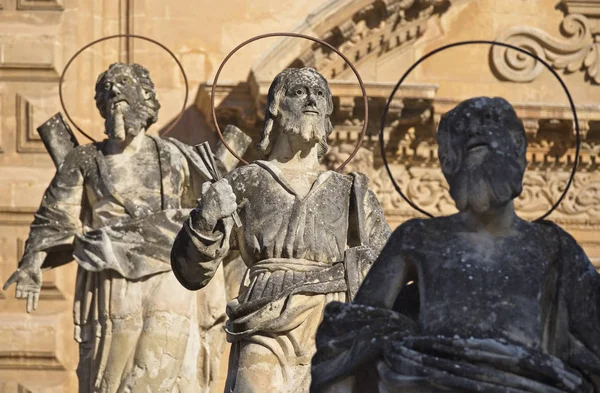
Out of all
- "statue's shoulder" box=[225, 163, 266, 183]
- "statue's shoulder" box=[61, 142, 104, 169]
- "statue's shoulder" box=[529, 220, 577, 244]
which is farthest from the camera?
Result: "statue's shoulder" box=[61, 142, 104, 169]

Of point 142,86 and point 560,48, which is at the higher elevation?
point 560,48

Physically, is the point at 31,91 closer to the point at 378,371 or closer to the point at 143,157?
the point at 143,157

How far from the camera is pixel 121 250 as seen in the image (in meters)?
19.6

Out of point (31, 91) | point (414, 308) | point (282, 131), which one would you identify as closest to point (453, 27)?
point (31, 91)

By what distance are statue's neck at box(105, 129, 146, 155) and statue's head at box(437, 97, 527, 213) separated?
8.05 m

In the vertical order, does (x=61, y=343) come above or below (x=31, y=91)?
below

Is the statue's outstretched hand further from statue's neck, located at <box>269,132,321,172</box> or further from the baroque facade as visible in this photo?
the baroque facade

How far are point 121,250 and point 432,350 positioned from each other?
793 cm

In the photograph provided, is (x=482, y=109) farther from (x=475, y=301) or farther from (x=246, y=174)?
(x=246, y=174)

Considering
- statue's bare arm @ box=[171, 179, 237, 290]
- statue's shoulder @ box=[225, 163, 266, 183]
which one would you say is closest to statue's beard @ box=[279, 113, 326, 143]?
statue's shoulder @ box=[225, 163, 266, 183]

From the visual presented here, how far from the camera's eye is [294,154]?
15.7 metres

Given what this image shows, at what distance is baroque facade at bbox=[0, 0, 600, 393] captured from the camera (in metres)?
→ 25.1

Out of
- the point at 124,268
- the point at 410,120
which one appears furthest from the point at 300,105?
the point at 410,120

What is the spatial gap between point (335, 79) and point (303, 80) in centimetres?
931
